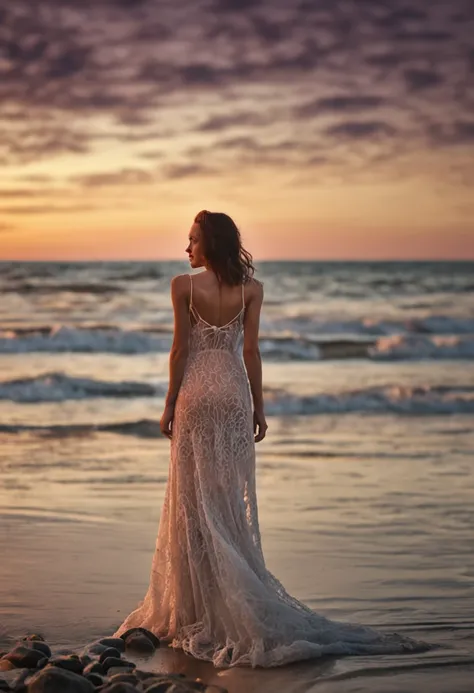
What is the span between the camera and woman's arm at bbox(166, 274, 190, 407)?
234 inches

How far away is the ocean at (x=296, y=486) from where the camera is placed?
6.31 metres

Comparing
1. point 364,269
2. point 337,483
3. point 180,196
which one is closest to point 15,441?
point 337,483

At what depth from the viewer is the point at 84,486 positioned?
9.88 metres

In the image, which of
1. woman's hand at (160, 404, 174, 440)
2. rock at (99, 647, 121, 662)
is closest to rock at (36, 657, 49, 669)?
rock at (99, 647, 121, 662)

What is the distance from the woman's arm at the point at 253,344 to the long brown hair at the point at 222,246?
129 millimetres

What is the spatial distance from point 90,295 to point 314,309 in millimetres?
6300

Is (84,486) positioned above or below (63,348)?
below

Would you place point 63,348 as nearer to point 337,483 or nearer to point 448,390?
point 448,390

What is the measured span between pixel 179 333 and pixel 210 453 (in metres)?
0.57

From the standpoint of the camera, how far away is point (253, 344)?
6070 millimetres

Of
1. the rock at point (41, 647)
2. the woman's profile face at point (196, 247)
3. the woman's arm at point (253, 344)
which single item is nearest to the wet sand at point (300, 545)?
the rock at point (41, 647)

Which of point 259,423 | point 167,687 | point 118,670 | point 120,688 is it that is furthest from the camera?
point 259,423

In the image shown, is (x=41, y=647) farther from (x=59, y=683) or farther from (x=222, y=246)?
(x=222, y=246)

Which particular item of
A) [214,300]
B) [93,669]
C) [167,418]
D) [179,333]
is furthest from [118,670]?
[214,300]
